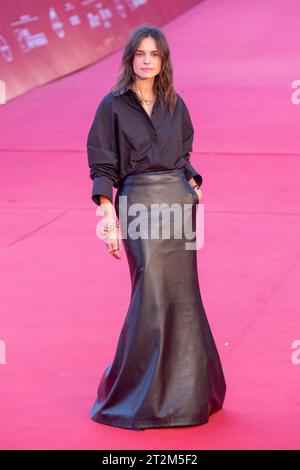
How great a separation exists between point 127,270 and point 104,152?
8.50 feet

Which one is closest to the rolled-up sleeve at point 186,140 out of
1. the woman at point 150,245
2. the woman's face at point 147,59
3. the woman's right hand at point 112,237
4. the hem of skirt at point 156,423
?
the woman at point 150,245

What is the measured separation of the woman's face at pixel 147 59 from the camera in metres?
4.35

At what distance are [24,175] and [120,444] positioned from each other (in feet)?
18.8

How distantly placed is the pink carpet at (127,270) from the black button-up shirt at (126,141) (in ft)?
3.30

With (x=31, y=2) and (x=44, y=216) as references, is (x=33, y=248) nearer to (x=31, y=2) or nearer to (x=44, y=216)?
(x=44, y=216)

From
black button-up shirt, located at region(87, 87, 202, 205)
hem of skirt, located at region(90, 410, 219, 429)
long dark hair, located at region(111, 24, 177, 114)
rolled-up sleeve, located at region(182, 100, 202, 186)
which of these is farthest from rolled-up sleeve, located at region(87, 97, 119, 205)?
hem of skirt, located at region(90, 410, 219, 429)

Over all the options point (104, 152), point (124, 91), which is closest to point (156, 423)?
point (104, 152)

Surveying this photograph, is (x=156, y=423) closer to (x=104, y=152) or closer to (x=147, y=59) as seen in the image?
(x=104, y=152)

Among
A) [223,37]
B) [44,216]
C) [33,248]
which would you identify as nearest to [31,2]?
[223,37]

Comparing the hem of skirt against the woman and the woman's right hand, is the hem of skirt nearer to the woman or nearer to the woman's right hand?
the woman

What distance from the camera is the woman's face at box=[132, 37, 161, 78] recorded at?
4.35 m

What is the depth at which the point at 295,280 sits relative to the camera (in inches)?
260

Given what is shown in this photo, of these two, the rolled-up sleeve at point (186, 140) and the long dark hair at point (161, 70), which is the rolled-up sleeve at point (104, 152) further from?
the rolled-up sleeve at point (186, 140)

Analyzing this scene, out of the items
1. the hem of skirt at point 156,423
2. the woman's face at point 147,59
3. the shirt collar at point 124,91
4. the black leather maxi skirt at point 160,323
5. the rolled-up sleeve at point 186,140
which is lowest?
the hem of skirt at point 156,423
